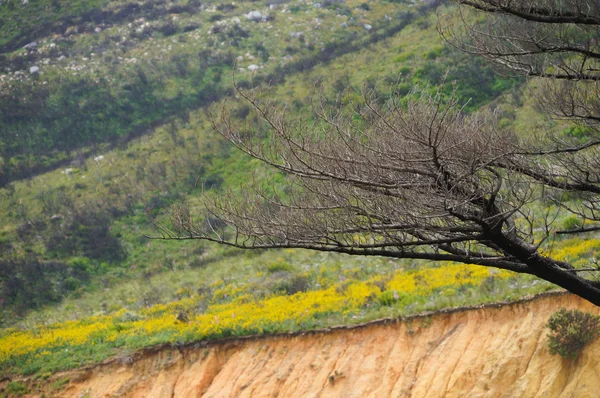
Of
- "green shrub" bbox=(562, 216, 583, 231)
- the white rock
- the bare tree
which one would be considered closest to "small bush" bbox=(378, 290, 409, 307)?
"green shrub" bbox=(562, 216, 583, 231)

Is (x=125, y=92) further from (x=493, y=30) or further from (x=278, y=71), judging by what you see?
(x=493, y=30)

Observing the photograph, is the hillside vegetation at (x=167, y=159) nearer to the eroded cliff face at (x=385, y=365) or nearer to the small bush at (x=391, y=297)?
the small bush at (x=391, y=297)

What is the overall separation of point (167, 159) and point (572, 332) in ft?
90.3

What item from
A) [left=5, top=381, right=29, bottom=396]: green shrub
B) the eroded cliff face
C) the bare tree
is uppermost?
the bare tree

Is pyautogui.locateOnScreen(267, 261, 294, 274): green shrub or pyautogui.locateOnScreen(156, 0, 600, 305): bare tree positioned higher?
pyautogui.locateOnScreen(156, 0, 600, 305): bare tree

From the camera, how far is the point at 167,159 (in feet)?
112

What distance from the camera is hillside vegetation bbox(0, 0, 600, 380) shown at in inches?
594

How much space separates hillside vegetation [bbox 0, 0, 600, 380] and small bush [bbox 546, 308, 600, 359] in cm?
157

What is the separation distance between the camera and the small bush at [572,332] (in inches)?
365

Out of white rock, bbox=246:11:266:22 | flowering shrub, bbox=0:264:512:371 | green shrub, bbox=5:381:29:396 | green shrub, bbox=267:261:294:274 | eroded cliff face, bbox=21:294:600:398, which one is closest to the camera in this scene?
eroded cliff face, bbox=21:294:600:398

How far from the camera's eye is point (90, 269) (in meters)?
27.0

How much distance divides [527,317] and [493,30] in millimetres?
4938

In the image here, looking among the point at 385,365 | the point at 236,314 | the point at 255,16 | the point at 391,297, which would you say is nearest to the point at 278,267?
the point at 236,314

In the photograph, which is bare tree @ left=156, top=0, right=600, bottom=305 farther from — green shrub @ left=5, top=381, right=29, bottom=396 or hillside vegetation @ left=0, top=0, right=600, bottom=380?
green shrub @ left=5, top=381, right=29, bottom=396
